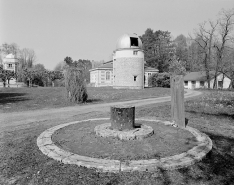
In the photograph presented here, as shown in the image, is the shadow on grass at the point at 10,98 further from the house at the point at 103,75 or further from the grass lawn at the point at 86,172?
Result: the house at the point at 103,75

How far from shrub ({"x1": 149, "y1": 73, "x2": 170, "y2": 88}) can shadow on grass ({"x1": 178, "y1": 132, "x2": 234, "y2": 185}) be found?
1349 inches

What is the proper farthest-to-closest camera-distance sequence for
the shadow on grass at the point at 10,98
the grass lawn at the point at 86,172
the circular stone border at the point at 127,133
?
the shadow on grass at the point at 10,98 → the circular stone border at the point at 127,133 → the grass lawn at the point at 86,172

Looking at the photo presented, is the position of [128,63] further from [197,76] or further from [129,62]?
[197,76]

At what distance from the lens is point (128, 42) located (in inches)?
1264

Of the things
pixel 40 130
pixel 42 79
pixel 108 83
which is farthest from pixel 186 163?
pixel 42 79

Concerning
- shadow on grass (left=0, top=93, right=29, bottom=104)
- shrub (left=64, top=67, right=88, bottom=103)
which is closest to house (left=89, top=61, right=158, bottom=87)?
shadow on grass (left=0, top=93, right=29, bottom=104)

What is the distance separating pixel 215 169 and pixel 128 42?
29.9 meters

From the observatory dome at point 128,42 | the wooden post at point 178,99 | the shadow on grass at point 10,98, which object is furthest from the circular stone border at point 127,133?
the observatory dome at point 128,42

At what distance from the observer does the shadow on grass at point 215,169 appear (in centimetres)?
346

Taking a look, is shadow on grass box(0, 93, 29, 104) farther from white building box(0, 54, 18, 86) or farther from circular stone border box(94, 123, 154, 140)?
white building box(0, 54, 18, 86)

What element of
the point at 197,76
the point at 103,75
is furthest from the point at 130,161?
the point at 197,76

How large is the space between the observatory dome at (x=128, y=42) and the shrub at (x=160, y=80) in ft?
30.6

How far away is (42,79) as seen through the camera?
46.9m

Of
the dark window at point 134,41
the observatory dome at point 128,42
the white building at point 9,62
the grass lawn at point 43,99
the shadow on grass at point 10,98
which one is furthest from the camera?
the white building at point 9,62
